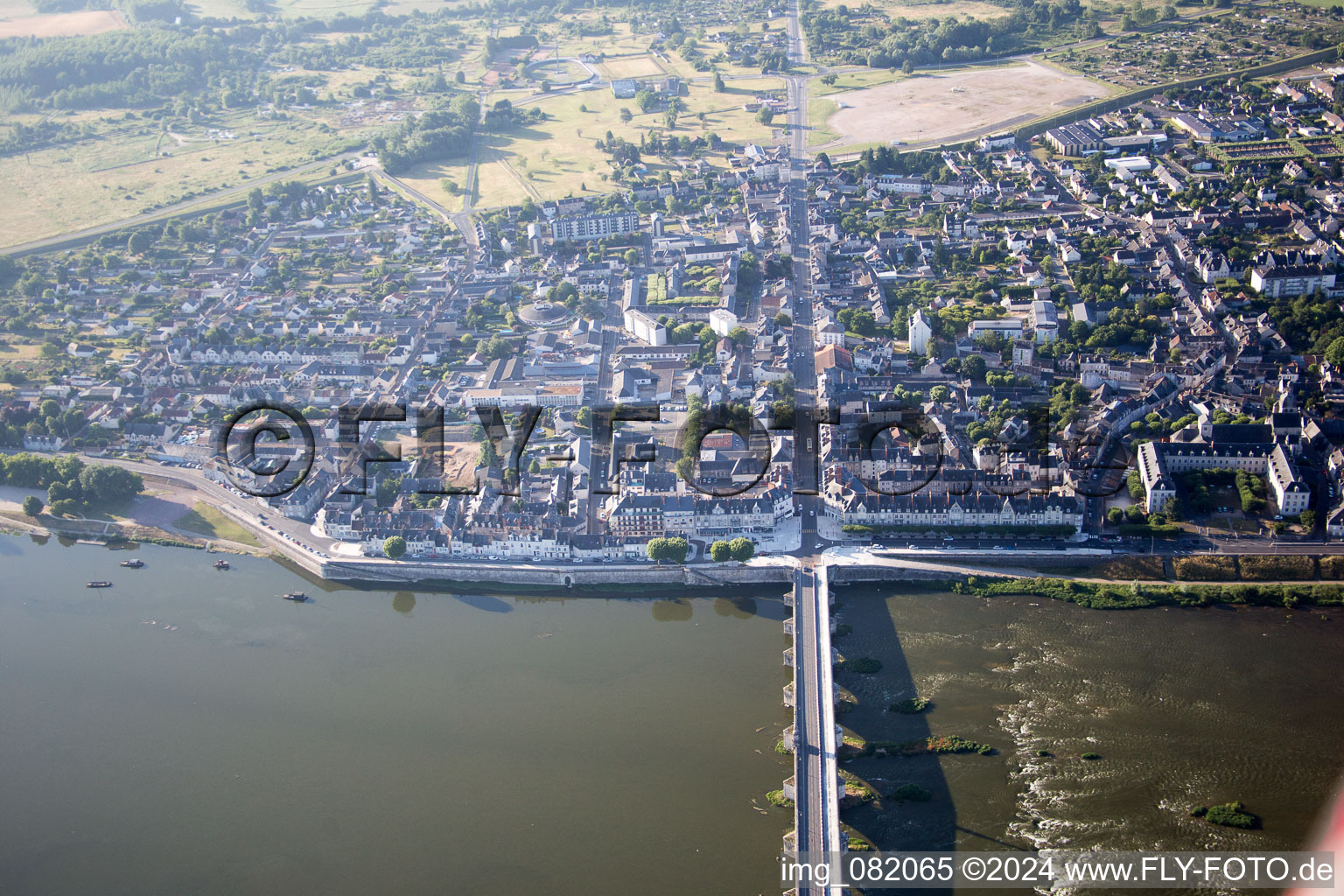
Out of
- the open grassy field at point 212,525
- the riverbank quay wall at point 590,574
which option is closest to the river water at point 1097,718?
the riverbank quay wall at point 590,574

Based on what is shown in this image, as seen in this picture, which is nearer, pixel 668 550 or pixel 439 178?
pixel 668 550

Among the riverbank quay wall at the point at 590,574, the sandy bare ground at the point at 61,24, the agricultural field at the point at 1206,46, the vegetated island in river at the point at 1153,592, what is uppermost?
the sandy bare ground at the point at 61,24

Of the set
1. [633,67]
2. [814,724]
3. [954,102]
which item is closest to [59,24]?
[633,67]

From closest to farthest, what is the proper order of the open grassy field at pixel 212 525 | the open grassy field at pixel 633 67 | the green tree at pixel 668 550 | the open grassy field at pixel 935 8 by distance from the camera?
the green tree at pixel 668 550, the open grassy field at pixel 212 525, the open grassy field at pixel 633 67, the open grassy field at pixel 935 8

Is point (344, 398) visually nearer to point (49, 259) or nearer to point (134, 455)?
point (134, 455)

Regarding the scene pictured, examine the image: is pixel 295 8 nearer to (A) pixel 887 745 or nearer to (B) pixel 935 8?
(B) pixel 935 8

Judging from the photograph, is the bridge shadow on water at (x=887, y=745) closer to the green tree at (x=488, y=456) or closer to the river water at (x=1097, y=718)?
the river water at (x=1097, y=718)

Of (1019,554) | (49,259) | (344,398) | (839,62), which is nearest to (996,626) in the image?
(1019,554)
